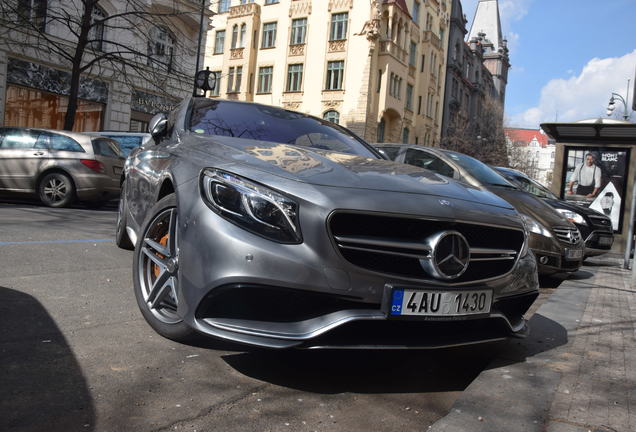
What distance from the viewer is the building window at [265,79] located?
40.8m

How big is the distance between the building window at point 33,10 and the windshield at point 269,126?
48.9 ft

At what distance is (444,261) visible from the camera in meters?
2.68

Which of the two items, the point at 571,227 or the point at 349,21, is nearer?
the point at 571,227

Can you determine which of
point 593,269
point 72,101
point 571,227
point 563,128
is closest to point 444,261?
point 571,227

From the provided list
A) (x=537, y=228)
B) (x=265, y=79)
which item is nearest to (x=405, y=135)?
(x=265, y=79)

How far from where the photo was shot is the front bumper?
95.3 inches

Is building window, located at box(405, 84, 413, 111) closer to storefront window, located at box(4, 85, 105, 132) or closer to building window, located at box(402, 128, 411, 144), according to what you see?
building window, located at box(402, 128, 411, 144)

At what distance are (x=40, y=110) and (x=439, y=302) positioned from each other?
21.2 metres

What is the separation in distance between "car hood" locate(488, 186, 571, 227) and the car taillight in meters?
7.15

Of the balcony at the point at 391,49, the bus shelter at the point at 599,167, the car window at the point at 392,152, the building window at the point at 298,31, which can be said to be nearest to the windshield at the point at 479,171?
the car window at the point at 392,152

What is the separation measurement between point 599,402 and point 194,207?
203 centimetres

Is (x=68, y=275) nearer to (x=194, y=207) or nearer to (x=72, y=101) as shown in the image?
(x=194, y=207)

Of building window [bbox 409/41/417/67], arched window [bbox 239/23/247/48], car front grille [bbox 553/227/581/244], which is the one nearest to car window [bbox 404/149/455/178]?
car front grille [bbox 553/227/581/244]

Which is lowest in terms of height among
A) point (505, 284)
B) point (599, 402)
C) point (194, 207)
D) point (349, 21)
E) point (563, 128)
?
point (599, 402)
